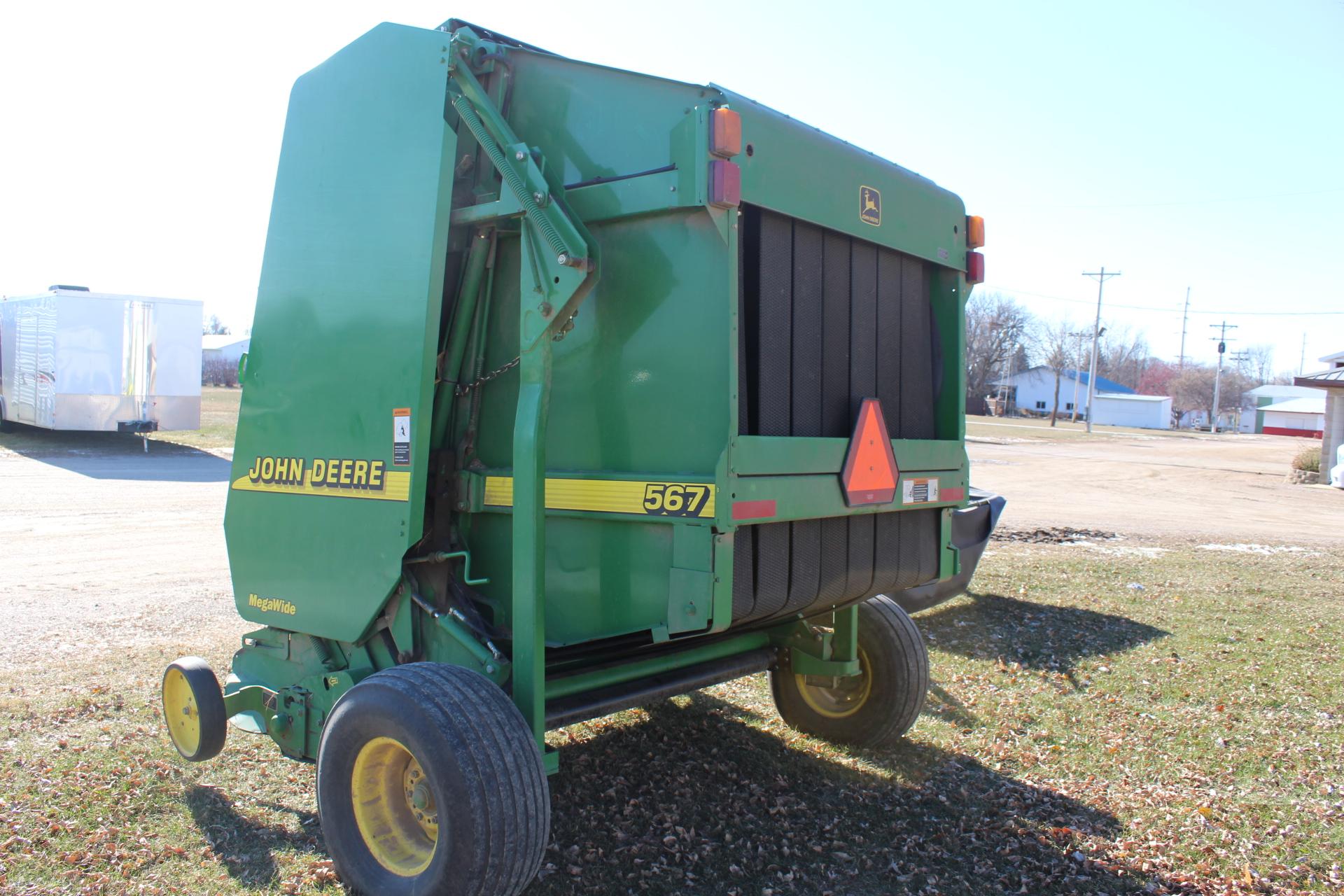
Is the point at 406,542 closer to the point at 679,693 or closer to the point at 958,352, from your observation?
the point at 679,693

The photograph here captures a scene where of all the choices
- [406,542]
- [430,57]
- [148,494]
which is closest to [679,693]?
[406,542]

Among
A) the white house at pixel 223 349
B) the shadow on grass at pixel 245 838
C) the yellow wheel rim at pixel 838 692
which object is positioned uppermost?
the white house at pixel 223 349

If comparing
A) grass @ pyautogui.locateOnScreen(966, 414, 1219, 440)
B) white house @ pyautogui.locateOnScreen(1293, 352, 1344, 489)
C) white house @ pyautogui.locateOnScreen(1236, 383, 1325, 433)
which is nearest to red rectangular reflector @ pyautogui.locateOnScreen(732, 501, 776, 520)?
white house @ pyautogui.locateOnScreen(1293, 352, 1344, 489)

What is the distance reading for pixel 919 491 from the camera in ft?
13.9

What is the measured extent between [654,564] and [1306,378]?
2787 centimetres

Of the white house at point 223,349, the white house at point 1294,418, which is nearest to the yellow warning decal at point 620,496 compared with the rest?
the white house at point 223,349

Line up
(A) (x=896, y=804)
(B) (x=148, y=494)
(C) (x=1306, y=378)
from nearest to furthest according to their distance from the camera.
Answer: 1. (A) (x=896, y=804)
2. (B) (x=148, y=494)
3. (C) (x=1306, y=378)

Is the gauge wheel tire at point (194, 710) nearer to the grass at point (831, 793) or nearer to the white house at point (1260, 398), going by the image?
the grass at point (831, 793)

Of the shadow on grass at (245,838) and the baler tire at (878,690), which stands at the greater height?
the baler tire at (878,690)

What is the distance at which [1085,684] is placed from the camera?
6324 mm

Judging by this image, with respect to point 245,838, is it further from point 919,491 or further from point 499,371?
point 919,491

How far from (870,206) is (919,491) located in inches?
48.0

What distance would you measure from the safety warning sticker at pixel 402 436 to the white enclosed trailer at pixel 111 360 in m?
17.7

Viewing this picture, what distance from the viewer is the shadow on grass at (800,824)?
12.2ft
